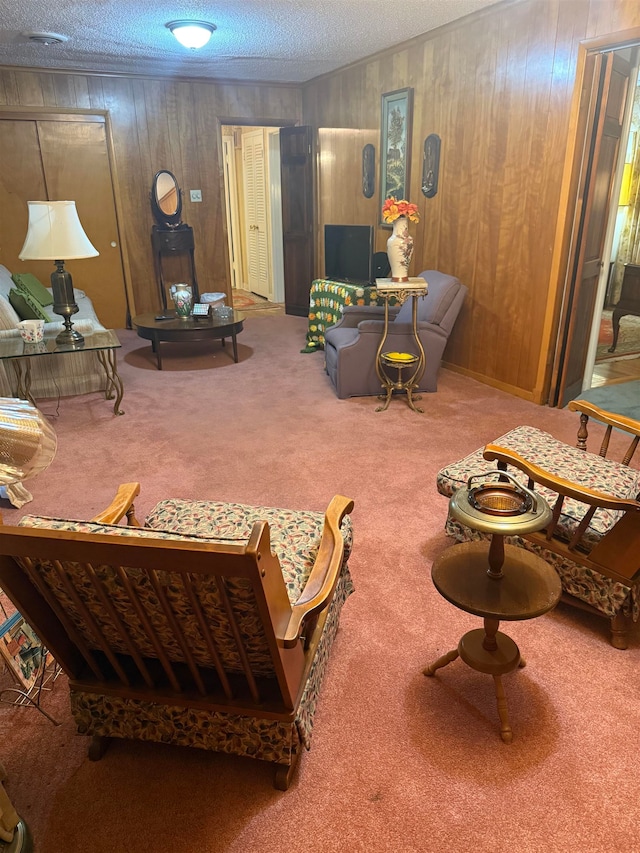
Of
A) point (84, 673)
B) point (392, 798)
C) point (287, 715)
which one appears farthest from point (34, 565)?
point (392, 798)

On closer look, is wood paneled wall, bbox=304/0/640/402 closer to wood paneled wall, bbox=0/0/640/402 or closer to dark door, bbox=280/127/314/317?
wood paneled wall, bbox=0/0/640/402

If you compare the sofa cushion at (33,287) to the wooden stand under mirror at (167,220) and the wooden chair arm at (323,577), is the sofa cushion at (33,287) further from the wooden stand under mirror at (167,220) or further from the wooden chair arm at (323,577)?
the wooden chair arm at (323,577)

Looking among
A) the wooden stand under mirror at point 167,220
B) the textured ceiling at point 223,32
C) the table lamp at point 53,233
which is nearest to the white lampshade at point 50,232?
the table lamp at point 53,233

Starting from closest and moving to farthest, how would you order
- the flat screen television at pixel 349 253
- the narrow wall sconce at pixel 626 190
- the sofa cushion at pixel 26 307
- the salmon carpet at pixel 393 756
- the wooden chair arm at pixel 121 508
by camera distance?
the salmon carpet at pixel 393 756 < the wooden chair arm at pixel 121 508 < the sofa cushion at pixel 26 307 < the flat screen television at pixel 349 253 < the narrow wall sconce at pixel 626 190

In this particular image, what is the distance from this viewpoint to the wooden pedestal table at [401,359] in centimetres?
393

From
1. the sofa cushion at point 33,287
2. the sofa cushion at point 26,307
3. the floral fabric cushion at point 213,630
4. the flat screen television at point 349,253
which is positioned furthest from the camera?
the flat screen television at point 349,253

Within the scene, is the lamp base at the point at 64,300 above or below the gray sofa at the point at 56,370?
above

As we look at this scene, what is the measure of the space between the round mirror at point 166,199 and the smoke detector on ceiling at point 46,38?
1776 mm

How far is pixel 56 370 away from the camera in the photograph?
4504 millimetres

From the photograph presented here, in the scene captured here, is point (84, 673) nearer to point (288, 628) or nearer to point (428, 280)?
point (288, 628)

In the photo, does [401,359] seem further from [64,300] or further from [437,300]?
[64,300]

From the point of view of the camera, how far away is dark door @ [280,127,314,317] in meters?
6.66

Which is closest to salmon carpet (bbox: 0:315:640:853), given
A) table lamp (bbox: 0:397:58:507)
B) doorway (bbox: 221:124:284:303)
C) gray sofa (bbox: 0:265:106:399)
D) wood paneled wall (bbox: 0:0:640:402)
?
table lamp (bbox: 0:397:58:507)

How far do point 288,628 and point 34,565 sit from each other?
0.59 metres
